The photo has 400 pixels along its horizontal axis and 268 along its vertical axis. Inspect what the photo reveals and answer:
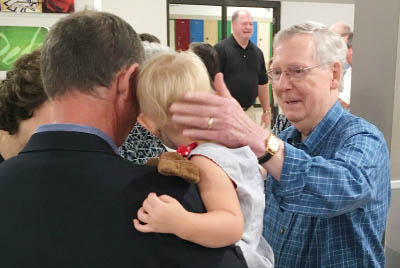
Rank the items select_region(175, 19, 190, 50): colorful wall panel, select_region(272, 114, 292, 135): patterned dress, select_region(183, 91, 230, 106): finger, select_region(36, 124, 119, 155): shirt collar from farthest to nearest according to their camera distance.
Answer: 1. select_region(175, 19, 190, 50): colorful wall panel
2. select_region(272, 114, 292, 135): patterned dress
3. select_region(183, 91, 230, 106): finger
4. select_region(36, 124, 119, 155): shirt collar

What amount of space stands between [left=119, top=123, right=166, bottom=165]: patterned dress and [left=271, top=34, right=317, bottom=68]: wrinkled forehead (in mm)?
805

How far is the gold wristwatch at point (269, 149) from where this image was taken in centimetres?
134

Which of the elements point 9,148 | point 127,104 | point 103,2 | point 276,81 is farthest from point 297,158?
point 103,2

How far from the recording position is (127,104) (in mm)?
1079

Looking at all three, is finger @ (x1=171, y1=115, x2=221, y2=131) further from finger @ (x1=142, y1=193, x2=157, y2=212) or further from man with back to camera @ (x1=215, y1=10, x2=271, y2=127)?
man with back to camera @ (x1=215, y1=10, x2=271, y2=127)

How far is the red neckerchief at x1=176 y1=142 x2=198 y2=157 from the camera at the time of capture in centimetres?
117

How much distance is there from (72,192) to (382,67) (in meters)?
1.89

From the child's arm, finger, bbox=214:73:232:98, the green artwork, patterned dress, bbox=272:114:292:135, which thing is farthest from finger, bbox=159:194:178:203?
the green artwork

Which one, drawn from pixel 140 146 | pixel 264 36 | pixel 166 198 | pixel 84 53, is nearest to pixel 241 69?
pixel 264 36

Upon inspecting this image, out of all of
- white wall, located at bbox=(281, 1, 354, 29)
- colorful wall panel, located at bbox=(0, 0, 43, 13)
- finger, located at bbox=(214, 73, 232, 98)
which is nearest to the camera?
finger, located at bbox=(214, 73, 232, 98)

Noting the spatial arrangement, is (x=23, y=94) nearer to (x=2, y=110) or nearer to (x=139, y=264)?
(x=2, y=110)

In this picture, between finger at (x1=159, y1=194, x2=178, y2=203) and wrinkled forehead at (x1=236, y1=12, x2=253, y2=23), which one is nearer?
finger at (x1=159, y1=194, x2=178, y2=203)

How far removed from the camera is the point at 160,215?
85 cm

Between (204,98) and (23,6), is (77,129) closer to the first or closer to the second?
(204,98)
